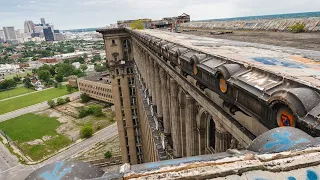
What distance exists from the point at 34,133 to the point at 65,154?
18.9 m

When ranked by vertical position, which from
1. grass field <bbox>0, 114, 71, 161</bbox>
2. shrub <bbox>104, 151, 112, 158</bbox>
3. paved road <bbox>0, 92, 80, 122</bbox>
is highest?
shrub <bbox>104, 151, 112, 158</bbox>

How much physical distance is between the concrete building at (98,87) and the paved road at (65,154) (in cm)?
1718

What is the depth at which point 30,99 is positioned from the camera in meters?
97.9

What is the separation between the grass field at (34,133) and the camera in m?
55.8

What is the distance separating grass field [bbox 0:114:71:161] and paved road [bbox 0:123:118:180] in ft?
11.0

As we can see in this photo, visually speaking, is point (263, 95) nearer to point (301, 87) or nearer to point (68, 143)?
point (301, 87)

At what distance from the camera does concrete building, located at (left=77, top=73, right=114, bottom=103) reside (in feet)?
263

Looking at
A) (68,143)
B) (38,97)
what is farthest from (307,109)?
(38,97)

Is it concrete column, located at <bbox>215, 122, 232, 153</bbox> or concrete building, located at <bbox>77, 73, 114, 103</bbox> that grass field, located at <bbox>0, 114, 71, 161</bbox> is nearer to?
concrete building, located at <bbox>77, 73, 114, 103</bbox>

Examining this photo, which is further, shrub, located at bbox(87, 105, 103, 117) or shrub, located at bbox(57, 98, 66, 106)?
shrub, located at bbox(57, 98, 66, 106)

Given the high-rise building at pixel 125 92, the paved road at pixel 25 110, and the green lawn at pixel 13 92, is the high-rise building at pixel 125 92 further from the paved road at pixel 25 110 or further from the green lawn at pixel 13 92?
the green lawn at pixel 13 92

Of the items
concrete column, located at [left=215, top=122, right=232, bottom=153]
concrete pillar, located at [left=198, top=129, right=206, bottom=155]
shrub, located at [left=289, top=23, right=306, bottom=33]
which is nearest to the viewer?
concrete column, located at [left=215, top=122, right=232, bottom=153]

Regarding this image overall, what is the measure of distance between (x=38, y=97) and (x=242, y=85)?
108305mm

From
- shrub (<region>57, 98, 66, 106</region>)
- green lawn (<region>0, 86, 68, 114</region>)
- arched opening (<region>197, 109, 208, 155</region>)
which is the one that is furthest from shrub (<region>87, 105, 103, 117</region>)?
arched opening (<region>197, 109, 208, 155</region>)
